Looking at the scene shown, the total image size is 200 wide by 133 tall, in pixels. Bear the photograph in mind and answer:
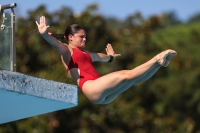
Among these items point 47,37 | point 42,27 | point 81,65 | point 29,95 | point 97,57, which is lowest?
point 29,95

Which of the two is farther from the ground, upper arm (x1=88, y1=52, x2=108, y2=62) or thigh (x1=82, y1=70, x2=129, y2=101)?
upper arm (x1=88, y1=52, x2=108, y2=62)

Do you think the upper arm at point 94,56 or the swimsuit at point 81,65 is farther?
the upper arm at point 94,56

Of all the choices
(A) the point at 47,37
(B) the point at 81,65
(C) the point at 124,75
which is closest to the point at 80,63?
(B) the point at 81,65

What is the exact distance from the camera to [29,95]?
9961mm

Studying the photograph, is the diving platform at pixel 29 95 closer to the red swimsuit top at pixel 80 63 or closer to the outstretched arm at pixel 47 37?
the red swimsuit top at pixel 80 63

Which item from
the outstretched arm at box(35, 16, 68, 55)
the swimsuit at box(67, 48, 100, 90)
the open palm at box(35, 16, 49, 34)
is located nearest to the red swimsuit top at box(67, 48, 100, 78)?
the swimsuit at box(67, 48, 100, 90)

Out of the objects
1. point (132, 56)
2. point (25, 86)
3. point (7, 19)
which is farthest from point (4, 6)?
point (132, 56)

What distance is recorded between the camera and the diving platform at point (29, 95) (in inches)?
380

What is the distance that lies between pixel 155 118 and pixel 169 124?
0.56 m

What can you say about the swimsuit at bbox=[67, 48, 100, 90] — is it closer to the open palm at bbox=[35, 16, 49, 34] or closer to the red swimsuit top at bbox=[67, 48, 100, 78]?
the red swimsuit top at bbox=[67, 48, 100, 78]

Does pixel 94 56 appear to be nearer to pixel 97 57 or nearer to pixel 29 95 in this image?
pixel 97 57

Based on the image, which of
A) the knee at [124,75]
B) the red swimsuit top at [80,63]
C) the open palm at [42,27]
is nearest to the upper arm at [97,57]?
the red swimsuit top at [80,63]

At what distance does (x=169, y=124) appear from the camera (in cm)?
2189

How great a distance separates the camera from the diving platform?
9.66 m
